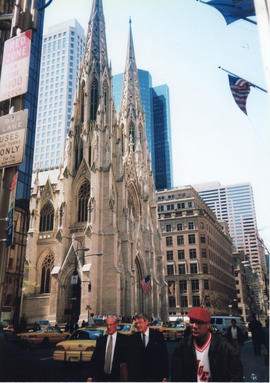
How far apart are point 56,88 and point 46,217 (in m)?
62.9

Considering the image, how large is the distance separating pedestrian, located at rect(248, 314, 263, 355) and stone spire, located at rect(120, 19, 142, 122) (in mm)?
48538

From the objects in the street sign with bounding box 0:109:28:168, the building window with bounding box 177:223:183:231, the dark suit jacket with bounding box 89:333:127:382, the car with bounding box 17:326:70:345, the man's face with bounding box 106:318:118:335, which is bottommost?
the car with bounding box 17:326:70:345

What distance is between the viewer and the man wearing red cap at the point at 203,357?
379 centimetres

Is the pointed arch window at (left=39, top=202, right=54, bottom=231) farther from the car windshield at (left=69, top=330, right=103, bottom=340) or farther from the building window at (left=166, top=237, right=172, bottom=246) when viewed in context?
the car windshield at (left=69, top=330, right=103, bottom=340)

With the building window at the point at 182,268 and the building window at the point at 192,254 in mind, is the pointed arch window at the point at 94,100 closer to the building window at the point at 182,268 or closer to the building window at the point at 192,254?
the building window at the point at 192,254

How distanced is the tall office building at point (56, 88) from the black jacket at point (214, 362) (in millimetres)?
82498

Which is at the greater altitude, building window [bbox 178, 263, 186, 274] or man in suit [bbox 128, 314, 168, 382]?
building window [bbox 178, 263, 186, 274]

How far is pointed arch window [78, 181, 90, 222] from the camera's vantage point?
3762 centimetres

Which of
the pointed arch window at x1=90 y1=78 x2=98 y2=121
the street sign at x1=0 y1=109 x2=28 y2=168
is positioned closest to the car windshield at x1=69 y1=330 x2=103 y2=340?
the street sign at x1=0 y1=109 x2=28 y2=168

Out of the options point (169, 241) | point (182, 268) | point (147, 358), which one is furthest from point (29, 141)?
point (182, 268)

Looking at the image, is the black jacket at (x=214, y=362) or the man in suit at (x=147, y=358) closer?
the black jacket at (x=214, y=362)

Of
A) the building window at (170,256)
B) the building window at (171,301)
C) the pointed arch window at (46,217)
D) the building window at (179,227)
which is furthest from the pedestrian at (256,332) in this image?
the building window at (179,227)

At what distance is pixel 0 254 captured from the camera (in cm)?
722

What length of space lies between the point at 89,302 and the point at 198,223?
31957 mm
